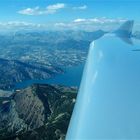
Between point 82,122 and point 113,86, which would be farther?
point 113,86

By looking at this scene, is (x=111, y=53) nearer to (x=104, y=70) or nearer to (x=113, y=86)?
(x=104, y=70)

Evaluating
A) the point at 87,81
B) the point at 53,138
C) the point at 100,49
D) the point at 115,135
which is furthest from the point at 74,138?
the point at 53,138

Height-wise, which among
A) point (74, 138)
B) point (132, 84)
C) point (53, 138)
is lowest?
point (53, 138)

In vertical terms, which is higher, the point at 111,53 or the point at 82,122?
the point at 111,53

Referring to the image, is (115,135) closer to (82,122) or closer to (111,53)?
(82,122)

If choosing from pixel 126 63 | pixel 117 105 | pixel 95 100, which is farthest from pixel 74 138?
pixel 126 63

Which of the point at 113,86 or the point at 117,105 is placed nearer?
the point at 117,105

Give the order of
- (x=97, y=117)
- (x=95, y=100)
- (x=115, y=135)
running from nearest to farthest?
(x=115, y=135), (x=97, y=117), (x=95, y=100)

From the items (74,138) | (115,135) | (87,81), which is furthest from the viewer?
(87,81)

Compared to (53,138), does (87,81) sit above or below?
above
